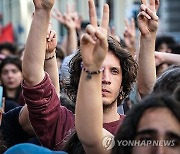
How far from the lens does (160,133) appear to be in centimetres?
282

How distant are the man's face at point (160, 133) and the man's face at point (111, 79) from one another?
1137 mm

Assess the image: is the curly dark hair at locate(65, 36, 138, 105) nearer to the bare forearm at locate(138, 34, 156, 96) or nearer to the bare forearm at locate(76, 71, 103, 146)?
the bare forearm at locate(138, 34, 156, 96)

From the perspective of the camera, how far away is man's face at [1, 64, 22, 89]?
26.0ft

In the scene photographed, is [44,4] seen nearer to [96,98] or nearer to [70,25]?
[96,98]

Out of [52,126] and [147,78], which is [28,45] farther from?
[147,78]

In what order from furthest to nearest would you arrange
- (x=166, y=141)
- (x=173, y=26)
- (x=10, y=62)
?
(x=173, y=26), (x=10, y=62), (x=166, y=141)

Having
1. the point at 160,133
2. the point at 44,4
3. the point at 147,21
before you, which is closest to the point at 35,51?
the point at 44,4

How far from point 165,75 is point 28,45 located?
66cm

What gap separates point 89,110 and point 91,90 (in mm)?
78

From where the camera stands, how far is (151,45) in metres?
4.23

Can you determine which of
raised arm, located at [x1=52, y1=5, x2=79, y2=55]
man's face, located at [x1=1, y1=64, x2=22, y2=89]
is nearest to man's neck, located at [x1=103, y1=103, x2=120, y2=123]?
raised arm, located at [x1=52, y1=5, x2=79, y2=55]

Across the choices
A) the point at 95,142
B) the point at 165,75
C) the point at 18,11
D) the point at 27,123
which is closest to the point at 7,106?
the point at 27,123

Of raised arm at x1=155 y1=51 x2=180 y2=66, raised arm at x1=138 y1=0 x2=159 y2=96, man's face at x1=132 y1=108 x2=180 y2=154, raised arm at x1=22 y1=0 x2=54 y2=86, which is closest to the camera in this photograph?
man's face at x1=132 y1=108 x2=180 y2=154

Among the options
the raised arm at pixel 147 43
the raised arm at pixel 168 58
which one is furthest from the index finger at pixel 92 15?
the raised arm at pixel 168 58
